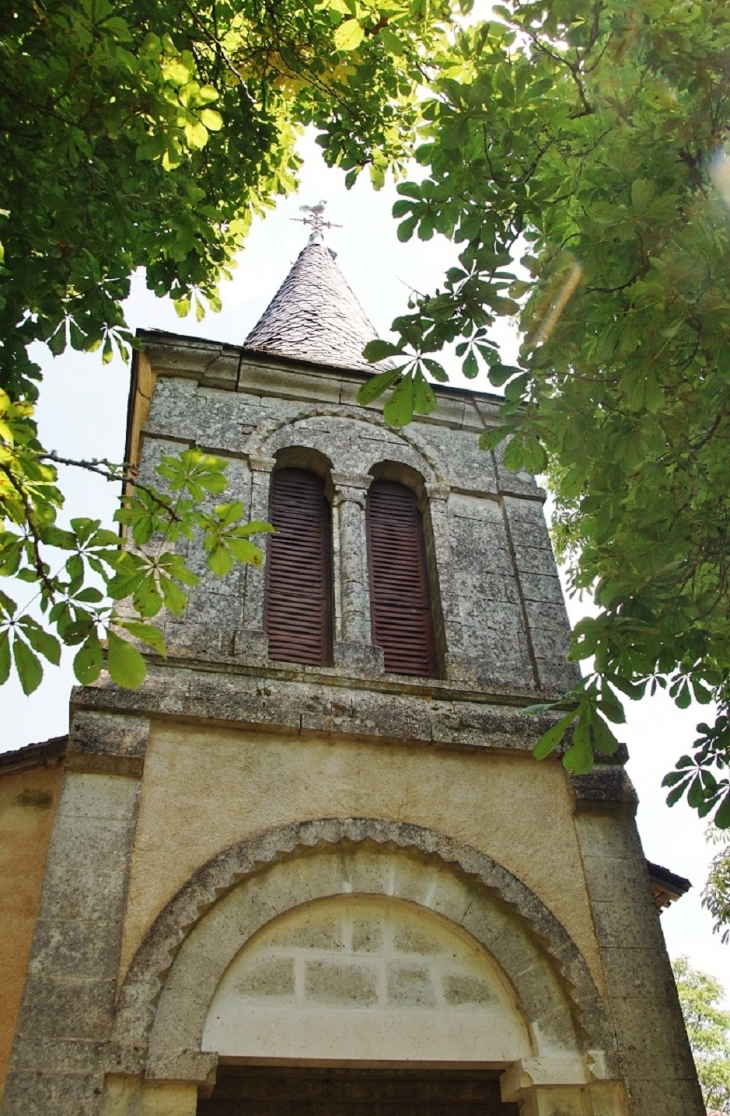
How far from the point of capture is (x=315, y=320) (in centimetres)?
1055

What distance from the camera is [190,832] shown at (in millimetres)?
5352

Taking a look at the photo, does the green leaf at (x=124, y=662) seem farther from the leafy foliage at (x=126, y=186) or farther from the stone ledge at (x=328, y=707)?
the stone ledge at (x=328, y=707)

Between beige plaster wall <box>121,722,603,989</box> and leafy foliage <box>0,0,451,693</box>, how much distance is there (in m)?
1.50

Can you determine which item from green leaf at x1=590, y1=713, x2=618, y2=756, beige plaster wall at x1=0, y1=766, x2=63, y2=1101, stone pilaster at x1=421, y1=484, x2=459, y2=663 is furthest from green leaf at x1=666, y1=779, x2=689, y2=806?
beige plaster wall at x1=0, y1=766, x2=63, y2=1101

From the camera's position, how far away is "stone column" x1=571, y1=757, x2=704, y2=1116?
5035 mm

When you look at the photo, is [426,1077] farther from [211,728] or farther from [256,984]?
[211,728]

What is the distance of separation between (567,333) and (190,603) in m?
3.31

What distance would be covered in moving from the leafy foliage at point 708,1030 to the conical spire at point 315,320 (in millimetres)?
16932

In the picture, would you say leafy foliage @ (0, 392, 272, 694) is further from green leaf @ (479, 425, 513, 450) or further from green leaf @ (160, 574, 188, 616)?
green leaf @ (479, 425, 513, 450)

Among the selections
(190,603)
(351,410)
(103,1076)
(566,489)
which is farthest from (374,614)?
(103,1076)

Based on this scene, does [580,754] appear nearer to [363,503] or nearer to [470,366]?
[470,366]

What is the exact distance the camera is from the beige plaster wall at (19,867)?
4.80m

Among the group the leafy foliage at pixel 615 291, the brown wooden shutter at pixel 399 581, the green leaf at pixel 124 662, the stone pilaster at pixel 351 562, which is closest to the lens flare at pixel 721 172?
the leafy foliage at pixel 615 291

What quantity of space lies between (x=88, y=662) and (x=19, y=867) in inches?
100
